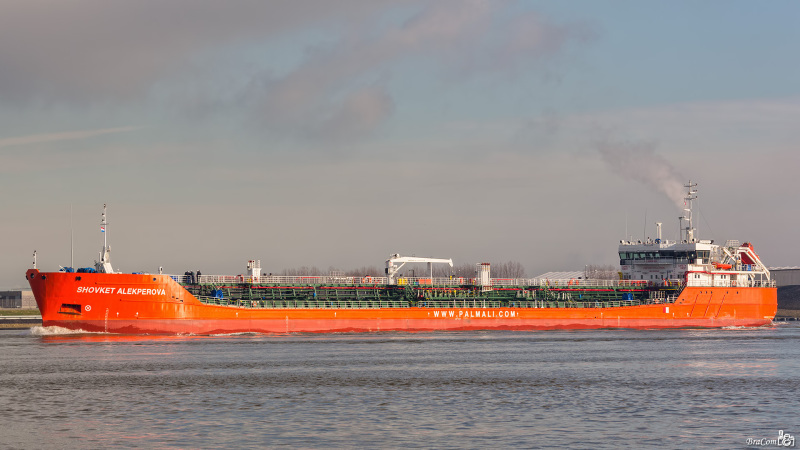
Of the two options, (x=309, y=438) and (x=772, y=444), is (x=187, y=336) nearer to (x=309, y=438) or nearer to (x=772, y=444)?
(x=309, y=438)

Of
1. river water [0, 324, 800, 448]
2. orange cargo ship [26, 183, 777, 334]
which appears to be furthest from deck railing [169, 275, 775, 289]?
river water [0, 324, 800, 448]

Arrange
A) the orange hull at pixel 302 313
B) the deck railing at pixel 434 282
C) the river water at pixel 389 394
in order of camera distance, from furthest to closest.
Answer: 1. the deck railing at pixel 434 282
2. the orange hull at pixel 302 313
3. the river water at pixel 389 394

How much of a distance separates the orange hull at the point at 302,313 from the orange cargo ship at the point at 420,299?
85 mm

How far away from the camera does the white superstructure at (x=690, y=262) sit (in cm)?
8806

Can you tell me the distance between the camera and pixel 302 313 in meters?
74.1

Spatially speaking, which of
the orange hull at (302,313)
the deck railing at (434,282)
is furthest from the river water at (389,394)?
the deck railing at (434,282)

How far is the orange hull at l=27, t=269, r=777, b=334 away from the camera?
6500 cm

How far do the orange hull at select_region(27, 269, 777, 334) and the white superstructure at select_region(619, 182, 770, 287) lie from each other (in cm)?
164

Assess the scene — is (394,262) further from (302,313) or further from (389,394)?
(389,394)

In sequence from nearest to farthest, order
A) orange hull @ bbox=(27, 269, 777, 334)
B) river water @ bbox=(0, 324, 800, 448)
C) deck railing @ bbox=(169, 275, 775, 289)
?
1. river water @ bbox=(0, 324, 800, 448)
2. orange hull @ bbox=(27, 269, 777, 334)
3. deck railing @ bbox=(169, 275, 775, 289)

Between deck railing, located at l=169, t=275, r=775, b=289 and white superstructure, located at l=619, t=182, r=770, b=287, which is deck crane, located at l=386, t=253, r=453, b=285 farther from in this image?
white superstructure, located at l=619, t=182, r=770, b=287

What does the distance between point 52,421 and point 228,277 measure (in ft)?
143

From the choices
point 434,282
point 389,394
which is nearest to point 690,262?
point 434,282

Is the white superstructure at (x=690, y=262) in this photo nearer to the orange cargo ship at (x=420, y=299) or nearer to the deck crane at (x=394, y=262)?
the orange cargo ship at (x=420, y=299)
